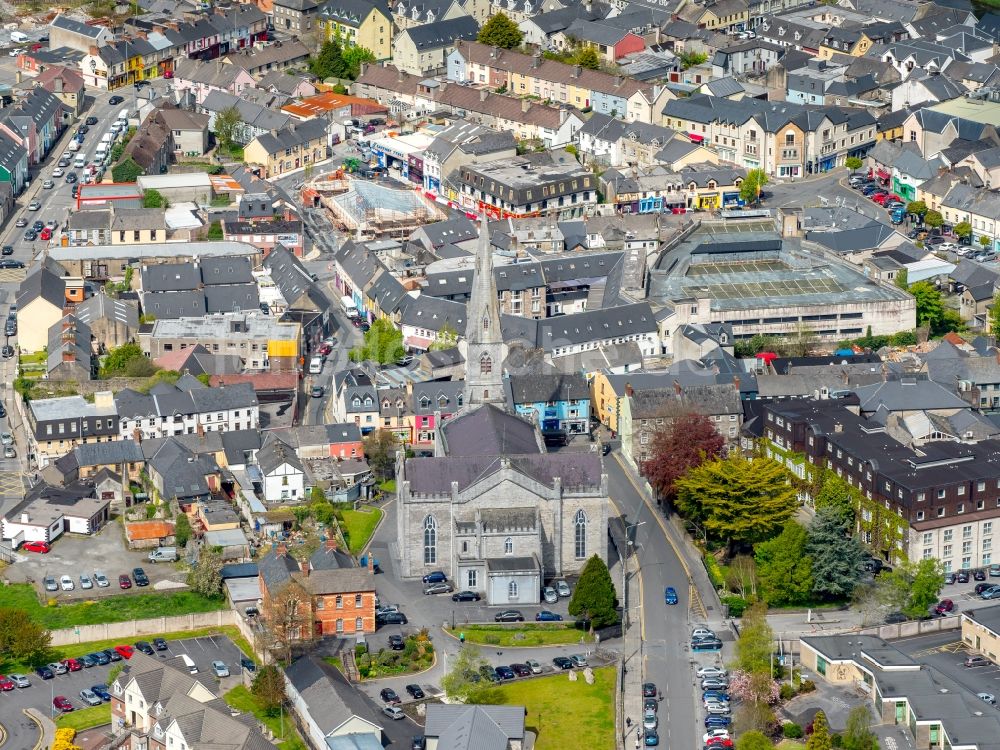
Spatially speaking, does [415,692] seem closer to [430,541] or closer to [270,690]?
[270,690]

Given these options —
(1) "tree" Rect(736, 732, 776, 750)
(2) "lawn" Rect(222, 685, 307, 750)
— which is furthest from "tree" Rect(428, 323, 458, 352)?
(1) "tree" Rect(736, 732, 776, 750)

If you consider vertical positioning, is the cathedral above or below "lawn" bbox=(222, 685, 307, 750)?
above

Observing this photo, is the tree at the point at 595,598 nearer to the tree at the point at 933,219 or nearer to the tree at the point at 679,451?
the tree at the point at 679,451

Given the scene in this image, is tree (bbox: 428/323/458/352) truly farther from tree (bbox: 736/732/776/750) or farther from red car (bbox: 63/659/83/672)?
tree (bbox: 736/732/776/750)

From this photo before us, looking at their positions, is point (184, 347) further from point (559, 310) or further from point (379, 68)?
point (379, 68)

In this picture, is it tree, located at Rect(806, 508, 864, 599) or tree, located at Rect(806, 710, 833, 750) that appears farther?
tree, located at Rect(806, 508, 864, 599)

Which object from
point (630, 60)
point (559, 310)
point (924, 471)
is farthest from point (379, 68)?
point (924, 471)
